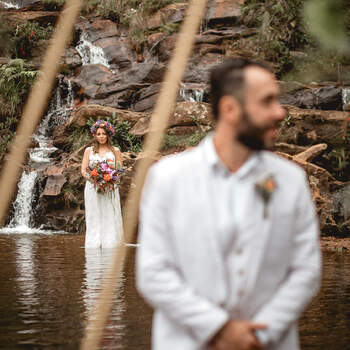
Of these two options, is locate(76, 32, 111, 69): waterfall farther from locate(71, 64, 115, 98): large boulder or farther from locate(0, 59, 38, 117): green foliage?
locate(0, 59, 38, 117): green foliage

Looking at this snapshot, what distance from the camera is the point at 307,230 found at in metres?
2.33

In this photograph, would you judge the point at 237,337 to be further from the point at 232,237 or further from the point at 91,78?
the point at 91,78

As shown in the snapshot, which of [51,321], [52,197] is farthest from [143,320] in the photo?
[52,197]

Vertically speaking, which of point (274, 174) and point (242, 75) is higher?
point (242, 75)

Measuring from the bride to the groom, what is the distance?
34.1 ft

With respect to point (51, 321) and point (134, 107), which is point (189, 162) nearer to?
point (51, 321)

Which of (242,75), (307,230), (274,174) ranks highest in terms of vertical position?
(242,75)

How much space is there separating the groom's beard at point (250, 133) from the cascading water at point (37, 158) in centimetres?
1713

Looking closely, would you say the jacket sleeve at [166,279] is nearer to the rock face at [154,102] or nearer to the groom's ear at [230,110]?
the groom's ear at [230,110]

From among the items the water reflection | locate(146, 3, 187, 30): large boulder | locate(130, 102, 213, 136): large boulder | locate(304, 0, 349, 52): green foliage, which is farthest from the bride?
locate(146, 3, 187, 30): large boulder

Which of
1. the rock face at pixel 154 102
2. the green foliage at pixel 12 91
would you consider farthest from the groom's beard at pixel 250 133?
the green foliage at pixel 12 91

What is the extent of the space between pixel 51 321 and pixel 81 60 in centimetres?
2326

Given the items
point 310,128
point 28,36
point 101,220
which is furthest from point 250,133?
point 28,36

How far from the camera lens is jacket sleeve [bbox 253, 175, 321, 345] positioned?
7.33 ft
